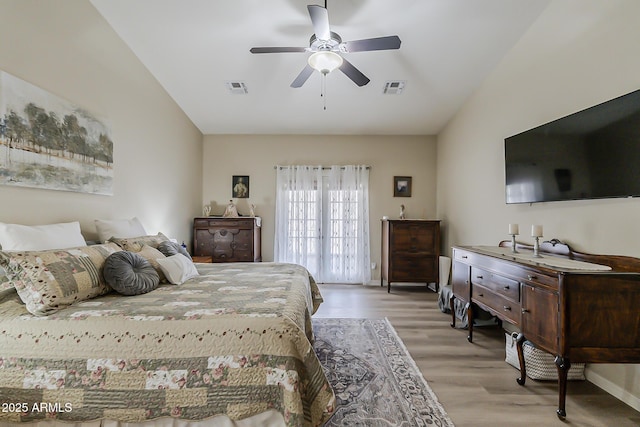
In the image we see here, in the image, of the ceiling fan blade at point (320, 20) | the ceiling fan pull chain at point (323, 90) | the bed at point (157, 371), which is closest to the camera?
the bed at point (157, 371)

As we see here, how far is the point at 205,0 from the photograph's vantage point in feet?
8.67

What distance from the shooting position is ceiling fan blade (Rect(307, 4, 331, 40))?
205 centimetres

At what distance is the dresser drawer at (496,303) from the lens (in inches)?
87.3

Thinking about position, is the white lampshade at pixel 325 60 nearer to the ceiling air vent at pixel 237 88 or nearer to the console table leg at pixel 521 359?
the ceiling air vent at pixel 237 88

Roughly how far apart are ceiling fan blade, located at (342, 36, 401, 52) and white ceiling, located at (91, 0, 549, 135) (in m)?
0.55

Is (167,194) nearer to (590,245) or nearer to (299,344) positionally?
(299,344)

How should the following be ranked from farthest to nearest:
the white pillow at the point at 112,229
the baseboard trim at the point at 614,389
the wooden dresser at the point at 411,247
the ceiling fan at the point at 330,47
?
the wooden dresser at the point at 411,247 < the white pillow at the point at 112,229 < the ceiling fan at the point at 330,47 < the baseboard trim at the point at 614,389

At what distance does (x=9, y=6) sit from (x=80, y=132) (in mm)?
894

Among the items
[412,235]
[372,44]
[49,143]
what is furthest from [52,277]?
[412,235]

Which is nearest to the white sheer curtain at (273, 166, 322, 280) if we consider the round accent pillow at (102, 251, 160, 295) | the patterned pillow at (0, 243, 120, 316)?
the round accent pillow at (102, 251, 160, 295)

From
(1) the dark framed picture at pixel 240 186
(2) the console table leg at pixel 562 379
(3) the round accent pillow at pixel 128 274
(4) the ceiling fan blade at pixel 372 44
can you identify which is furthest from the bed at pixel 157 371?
(1) the dark framed picture at pixel 240 186

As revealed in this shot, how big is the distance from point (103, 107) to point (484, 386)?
4.03 meters

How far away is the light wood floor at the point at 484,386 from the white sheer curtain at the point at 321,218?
61.6 inches

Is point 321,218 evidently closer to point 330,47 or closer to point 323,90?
point 323,90
